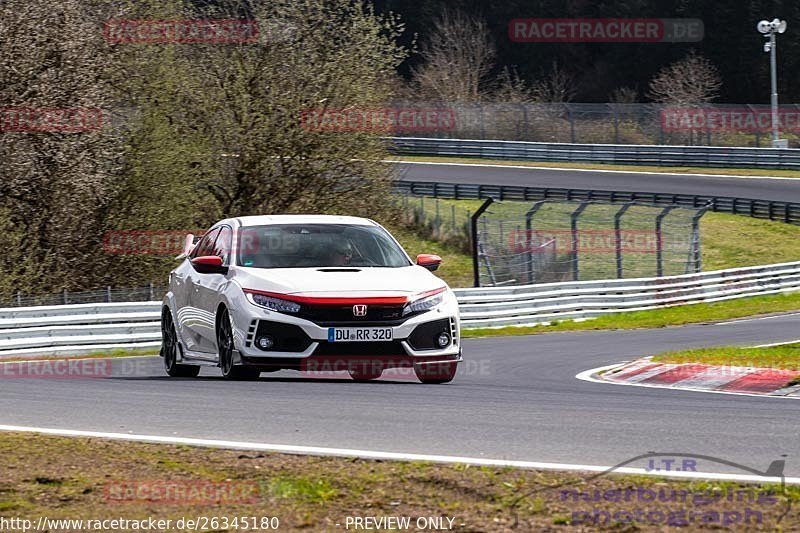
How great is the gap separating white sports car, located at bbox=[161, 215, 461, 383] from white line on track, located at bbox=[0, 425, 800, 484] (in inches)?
111

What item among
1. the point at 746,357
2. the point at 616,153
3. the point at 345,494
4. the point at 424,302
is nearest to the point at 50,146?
the point at 746,357

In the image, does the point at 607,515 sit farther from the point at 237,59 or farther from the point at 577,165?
the point at 577,165

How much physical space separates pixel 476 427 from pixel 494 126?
5964 centimetres

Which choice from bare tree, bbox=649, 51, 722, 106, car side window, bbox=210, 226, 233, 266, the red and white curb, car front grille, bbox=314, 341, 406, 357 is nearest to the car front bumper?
car front grille, bbox=314, 341, 406, 357

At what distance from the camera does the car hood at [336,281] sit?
34.9 ft

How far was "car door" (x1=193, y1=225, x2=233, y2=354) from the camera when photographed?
1134 centimetres

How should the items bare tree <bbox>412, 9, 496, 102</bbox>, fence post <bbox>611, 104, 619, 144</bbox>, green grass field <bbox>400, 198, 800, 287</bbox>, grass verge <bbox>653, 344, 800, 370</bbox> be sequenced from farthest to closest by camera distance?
1. bare tree <bbox>412, 9, 496, 102</bbox>
2. fence post <bbox>611, 104, 619, 144</bbox>
3. green grass field <bbox>400, 198, 800, 287</bbox>
4. grass verge <bbox>653, 344, 800, 370</bbox>

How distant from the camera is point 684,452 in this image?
7066 millimetres

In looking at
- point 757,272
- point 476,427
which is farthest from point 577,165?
point 476,427

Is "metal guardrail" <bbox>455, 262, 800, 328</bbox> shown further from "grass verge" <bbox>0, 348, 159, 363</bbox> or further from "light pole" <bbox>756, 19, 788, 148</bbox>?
"light pole" <bbox>756, 19, 788, 148</bbox>

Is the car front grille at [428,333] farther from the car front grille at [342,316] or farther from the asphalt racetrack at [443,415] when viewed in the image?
the asphalt racetrack at [443,415]

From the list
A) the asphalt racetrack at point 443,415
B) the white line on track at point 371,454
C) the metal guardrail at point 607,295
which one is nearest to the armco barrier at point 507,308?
the metal guardrail at point 607,295

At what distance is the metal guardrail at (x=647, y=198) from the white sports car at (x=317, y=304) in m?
36.1

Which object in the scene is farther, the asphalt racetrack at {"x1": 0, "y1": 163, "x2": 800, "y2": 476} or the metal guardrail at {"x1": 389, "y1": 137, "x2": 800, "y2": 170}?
the metal guardrail at {"x1": 389, "y1": 137, "x2": 800, "y2": 170}
